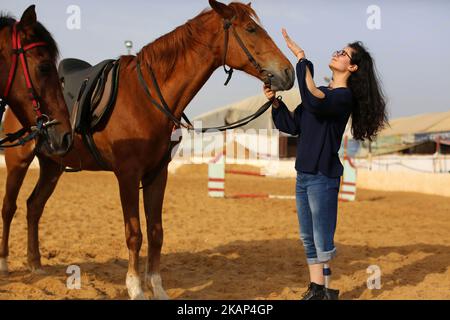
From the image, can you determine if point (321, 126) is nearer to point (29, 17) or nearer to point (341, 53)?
point (341, 53)

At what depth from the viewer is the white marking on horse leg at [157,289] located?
4344 millimetres

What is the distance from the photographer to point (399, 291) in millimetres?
4543

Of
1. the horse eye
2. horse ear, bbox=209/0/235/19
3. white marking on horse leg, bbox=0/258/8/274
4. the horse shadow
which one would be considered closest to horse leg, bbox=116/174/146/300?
the horse shadow

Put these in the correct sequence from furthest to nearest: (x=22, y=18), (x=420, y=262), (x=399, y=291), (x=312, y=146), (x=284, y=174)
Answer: (x=284, y=174)
(x=420, y=262)
(x=399, y=291)
(x=312, y=146)
(x=22, y=18)

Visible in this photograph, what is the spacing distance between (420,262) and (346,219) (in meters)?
3.91

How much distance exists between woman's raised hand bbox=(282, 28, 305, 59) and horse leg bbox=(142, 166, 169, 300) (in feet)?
4.99

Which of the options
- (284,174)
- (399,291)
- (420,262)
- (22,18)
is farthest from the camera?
(284,174)

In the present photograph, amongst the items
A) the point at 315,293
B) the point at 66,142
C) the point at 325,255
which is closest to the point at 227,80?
the point at 66,142

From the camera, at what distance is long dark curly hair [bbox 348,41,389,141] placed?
12.8 feet

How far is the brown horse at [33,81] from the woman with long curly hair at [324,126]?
157 cm

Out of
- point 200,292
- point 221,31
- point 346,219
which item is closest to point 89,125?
point 221,31

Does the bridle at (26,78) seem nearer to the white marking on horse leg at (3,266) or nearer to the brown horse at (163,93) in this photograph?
the brown horse at (163,93)

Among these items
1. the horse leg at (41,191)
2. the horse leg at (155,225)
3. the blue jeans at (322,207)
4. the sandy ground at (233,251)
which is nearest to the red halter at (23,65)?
the horse leg at (155,225)
